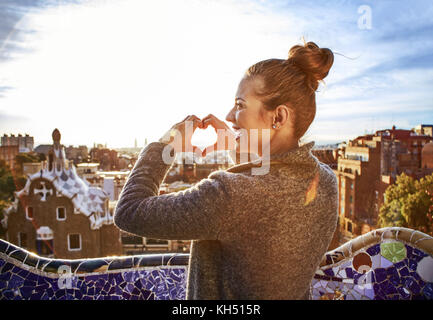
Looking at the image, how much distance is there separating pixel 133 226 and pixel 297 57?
0.61 metres

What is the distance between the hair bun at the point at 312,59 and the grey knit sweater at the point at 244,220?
19cm

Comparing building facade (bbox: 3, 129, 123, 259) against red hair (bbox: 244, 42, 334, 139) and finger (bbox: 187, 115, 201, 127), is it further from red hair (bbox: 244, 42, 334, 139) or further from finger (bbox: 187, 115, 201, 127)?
red hair (bbox: 244, 42, 334, 139)

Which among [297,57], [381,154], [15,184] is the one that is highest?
[297,57]

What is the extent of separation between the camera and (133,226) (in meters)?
0.89

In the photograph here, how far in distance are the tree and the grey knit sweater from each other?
10.9 meters

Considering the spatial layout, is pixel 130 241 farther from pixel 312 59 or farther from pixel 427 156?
pixel 427 156

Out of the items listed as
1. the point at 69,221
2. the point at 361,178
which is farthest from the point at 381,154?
the point at 69,221

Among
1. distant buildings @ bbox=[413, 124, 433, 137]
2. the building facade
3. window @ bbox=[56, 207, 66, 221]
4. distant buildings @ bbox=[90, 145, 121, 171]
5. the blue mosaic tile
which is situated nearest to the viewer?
the blue mosaic tile

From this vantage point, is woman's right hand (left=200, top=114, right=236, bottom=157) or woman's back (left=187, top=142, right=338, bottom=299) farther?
woman's right hand (left=200, top=114, right=236, bottom=157)

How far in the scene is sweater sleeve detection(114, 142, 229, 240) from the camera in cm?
84

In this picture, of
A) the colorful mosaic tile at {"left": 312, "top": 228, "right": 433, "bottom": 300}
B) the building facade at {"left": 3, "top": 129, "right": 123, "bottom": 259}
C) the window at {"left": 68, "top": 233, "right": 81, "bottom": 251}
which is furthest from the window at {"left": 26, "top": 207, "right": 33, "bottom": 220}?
the colorful mosaic tile at {"left": 312, "top": 228, "right": 433, "bottom": 300}

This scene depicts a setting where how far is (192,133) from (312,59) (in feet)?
1.25

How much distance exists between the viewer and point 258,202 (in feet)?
2.85
